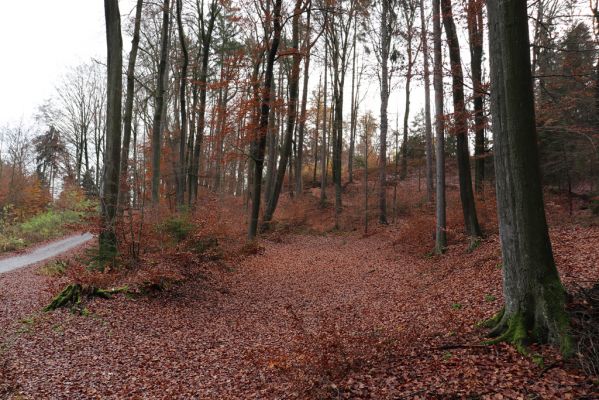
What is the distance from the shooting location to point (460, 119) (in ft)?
36.7

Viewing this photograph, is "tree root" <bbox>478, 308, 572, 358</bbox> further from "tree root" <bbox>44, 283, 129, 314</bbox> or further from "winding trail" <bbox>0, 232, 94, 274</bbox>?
"winding trail" <bbox>0, 232, 94, 274</bbox>

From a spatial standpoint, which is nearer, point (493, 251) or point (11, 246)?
point (493, 251)

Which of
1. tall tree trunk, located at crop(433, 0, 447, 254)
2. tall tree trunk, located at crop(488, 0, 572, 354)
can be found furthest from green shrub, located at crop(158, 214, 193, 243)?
tall tree trunk, located at crop(433, 0, 447, 254)

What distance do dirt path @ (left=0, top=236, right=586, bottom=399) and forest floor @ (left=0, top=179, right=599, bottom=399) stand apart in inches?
0.9

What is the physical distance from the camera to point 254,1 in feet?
49.7

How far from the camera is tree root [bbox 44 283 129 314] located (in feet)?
24.7

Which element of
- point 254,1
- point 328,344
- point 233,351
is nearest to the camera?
point 328,344

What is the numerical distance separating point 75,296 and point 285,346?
4420 millimetres

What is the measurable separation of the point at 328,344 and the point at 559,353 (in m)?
2.56

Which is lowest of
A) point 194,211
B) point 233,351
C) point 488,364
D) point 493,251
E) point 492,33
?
point 233,351

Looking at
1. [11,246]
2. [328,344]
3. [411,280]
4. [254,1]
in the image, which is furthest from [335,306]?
[11,246]

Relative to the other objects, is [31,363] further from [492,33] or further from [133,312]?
[492,33]

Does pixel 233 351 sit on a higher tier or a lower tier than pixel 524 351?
lower

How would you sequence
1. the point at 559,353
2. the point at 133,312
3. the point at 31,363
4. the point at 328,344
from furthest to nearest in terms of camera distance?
1. the point at 133,312
2. the point at 31,363
3. the point at 328,344
4. the point at 559,353
